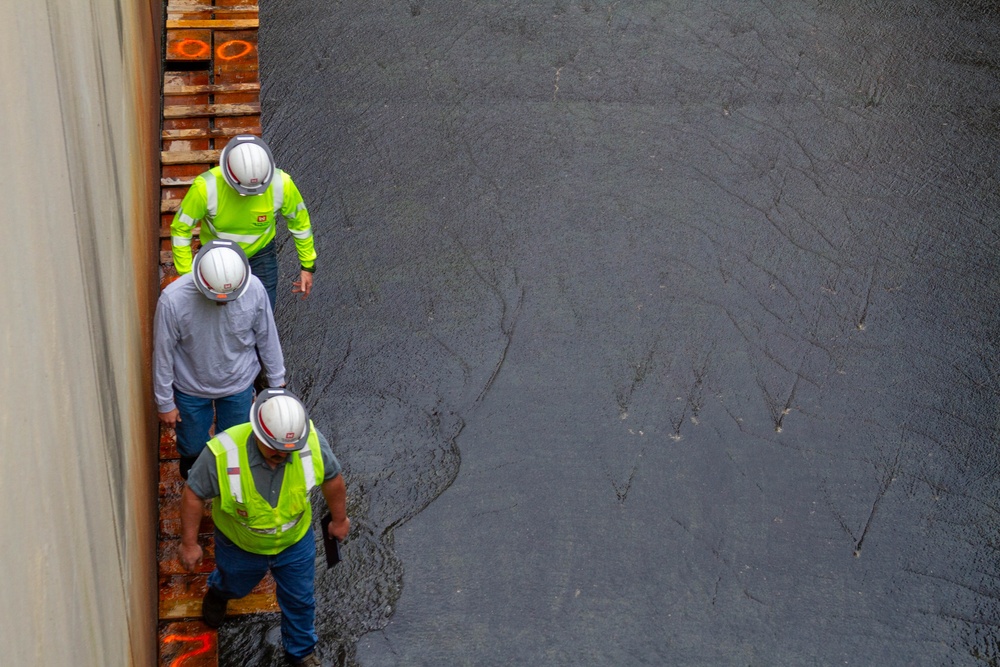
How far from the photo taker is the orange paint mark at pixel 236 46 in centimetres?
838

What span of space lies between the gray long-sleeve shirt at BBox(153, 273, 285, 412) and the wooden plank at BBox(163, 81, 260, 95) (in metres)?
2.87

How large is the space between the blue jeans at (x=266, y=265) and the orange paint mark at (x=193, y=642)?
1.89m

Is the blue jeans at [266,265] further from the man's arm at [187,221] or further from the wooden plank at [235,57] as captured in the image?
the wooden plank at [235,57]

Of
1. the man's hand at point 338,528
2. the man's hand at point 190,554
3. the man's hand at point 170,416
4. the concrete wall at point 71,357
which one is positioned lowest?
the man's hand at point 338,528

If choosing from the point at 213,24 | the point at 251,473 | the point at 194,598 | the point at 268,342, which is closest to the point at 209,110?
the point at 213,24

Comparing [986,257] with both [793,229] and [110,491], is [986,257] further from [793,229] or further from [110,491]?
[110,491]

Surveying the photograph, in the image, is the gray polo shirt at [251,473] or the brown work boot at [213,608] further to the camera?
the brown work boot at [213,608]

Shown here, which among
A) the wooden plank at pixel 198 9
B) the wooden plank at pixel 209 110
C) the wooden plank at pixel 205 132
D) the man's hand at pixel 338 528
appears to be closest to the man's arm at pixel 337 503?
the man's hand at pixel 338 528

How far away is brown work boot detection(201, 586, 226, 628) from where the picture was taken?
5484 millimetres

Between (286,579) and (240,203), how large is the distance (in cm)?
213

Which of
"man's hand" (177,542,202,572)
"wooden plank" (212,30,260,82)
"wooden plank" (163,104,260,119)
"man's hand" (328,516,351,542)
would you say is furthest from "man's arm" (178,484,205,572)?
"wooden plank" (212,30,260,82)

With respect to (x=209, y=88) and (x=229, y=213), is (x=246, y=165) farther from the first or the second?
(x=209, y=88)

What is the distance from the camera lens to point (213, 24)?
856 cm

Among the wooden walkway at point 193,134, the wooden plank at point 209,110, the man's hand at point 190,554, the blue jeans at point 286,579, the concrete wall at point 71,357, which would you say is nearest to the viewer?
the concrete wall at point 71,357
